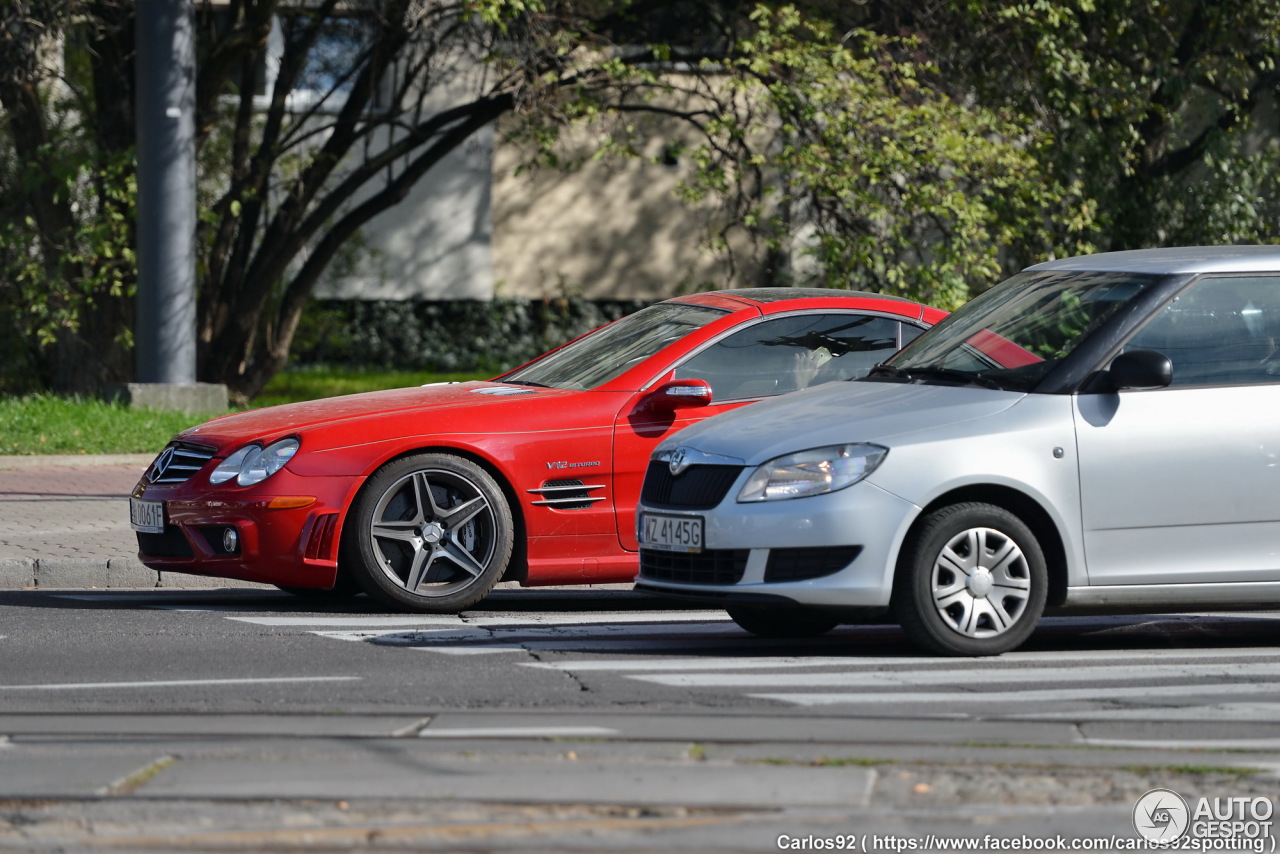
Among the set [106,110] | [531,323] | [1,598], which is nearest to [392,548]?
[1,598]

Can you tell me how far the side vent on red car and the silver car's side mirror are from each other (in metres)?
2.56

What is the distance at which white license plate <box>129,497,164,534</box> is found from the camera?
851 cm

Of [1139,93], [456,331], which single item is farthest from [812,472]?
[456,331]

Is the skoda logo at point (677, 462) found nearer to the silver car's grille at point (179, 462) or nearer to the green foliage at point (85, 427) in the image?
the silver car's grille at point (179, 462)

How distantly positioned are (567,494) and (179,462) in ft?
6.10

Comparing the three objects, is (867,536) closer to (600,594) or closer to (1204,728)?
(1204,728)

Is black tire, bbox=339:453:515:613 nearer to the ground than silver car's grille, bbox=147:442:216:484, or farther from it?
nearer to the ground

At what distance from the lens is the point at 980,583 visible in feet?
22.8

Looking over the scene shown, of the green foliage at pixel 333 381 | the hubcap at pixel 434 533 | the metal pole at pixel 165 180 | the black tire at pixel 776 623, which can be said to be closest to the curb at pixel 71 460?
the metal pole at pixel 165 180

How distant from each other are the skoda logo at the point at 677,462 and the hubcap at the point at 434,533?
4.24ft

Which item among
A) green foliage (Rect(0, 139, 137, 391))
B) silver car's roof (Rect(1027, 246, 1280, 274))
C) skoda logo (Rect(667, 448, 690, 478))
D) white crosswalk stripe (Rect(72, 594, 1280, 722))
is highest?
green foliage (Rect(0, 139, 137, 391))

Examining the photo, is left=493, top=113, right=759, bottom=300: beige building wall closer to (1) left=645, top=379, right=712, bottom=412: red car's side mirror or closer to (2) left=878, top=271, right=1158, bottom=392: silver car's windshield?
(1) left=645, top=379, right=712, bottom=412: red car's side mirror

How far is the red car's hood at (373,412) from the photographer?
27.6 feet

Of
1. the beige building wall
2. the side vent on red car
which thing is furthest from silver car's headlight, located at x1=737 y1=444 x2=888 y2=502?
the beige building wall
